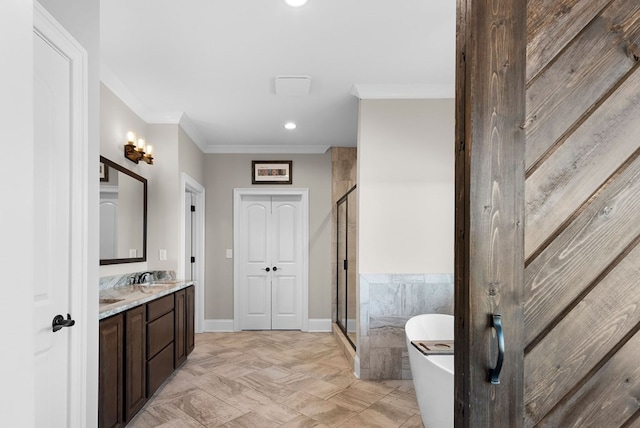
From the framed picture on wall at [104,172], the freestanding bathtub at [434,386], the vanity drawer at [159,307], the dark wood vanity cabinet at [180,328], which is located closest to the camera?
the freestanding bathtub at [434,386]

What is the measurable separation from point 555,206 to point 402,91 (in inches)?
105

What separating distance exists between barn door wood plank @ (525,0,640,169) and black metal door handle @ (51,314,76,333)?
1.78 metres

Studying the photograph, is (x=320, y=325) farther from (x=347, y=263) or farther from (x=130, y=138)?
(x=130, y=138)

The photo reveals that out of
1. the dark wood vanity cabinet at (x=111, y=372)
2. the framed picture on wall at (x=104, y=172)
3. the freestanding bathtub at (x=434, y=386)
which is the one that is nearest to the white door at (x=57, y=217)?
the dark wood vanity cabinet at (x=111, y=372)

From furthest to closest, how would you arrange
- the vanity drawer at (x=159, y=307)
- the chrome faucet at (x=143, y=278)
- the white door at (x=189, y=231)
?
the white door at (x=189, y=231) → the chrome faucet at (x=143, y=278) → the vanity drawer at (x=159, y=307)

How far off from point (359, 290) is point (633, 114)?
2665 mm

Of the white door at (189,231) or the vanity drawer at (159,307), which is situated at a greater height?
the white door at (189,231)

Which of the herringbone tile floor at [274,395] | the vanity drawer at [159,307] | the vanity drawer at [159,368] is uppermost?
the vanity drawer at [159,307]

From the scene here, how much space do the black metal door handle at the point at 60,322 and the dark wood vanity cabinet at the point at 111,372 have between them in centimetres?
57

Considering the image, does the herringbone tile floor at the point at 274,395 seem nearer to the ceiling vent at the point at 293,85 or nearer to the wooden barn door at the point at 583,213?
the wooden barn door at the point at 583,213

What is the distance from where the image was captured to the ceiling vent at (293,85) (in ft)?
10.4

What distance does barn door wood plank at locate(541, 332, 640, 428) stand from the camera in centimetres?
103

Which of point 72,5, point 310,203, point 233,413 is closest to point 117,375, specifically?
point 233,413

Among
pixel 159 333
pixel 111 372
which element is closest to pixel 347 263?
pixel 159 333
